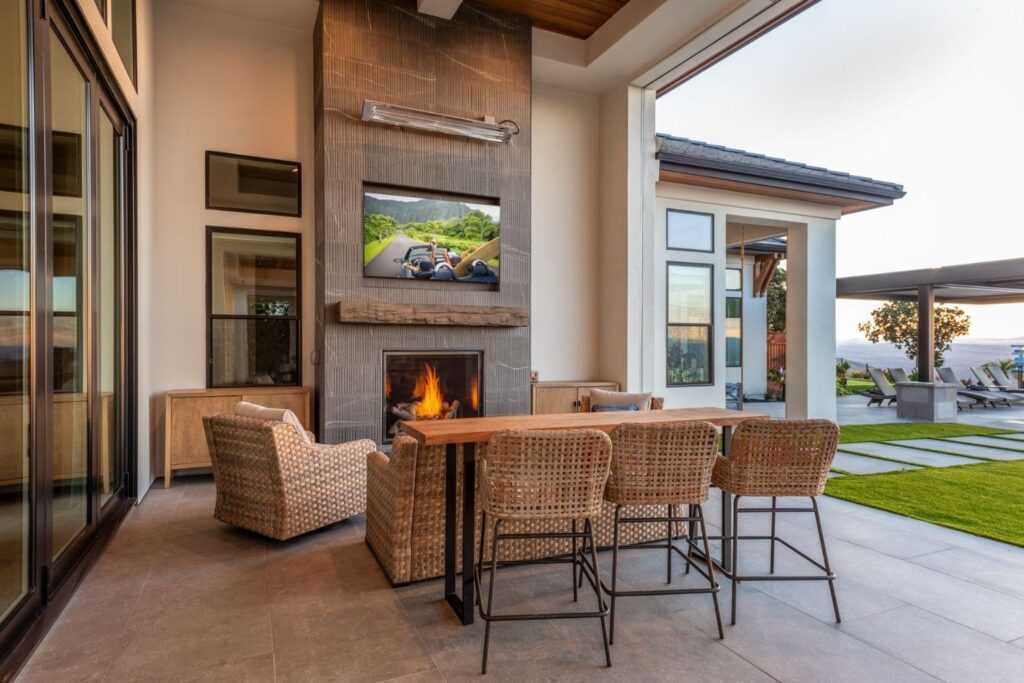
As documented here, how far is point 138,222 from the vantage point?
174 inches

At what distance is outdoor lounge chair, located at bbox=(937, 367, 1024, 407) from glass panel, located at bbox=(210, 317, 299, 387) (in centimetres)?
1190

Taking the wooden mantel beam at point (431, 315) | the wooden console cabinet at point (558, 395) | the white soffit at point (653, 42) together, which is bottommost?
the wooden console cabinet at point (558, 395)

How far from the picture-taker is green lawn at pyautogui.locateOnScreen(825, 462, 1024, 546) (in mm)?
4031

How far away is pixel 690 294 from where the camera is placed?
24.4 feet

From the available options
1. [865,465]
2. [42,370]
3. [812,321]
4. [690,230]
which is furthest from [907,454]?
[42,370]

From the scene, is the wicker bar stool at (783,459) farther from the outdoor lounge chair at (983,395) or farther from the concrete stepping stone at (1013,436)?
the outdoor lounge chair at (983,395)

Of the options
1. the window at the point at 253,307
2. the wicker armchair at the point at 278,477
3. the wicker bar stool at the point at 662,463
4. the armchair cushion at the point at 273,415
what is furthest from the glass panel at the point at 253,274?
the wicker bar stool at the point at 662,463

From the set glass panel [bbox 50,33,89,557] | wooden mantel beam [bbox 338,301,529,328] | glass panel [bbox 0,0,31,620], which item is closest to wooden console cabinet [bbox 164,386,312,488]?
wooden mantel beam [bbox 338,301,529,328]

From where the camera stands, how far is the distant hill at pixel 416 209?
5.32m

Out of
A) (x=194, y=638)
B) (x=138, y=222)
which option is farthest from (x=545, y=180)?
(x=194, y=638)

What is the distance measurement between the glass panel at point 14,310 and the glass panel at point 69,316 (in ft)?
1.21

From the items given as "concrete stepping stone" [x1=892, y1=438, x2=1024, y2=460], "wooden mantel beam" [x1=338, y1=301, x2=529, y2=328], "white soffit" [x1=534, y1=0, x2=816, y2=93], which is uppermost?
"white soffit" [x1=534, y1=0, x2=816, y2=93]

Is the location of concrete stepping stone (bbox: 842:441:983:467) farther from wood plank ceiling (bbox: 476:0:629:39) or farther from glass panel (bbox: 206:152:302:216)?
glass panel (bbox: 206:152:302:216)

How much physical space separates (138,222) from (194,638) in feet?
11.1
